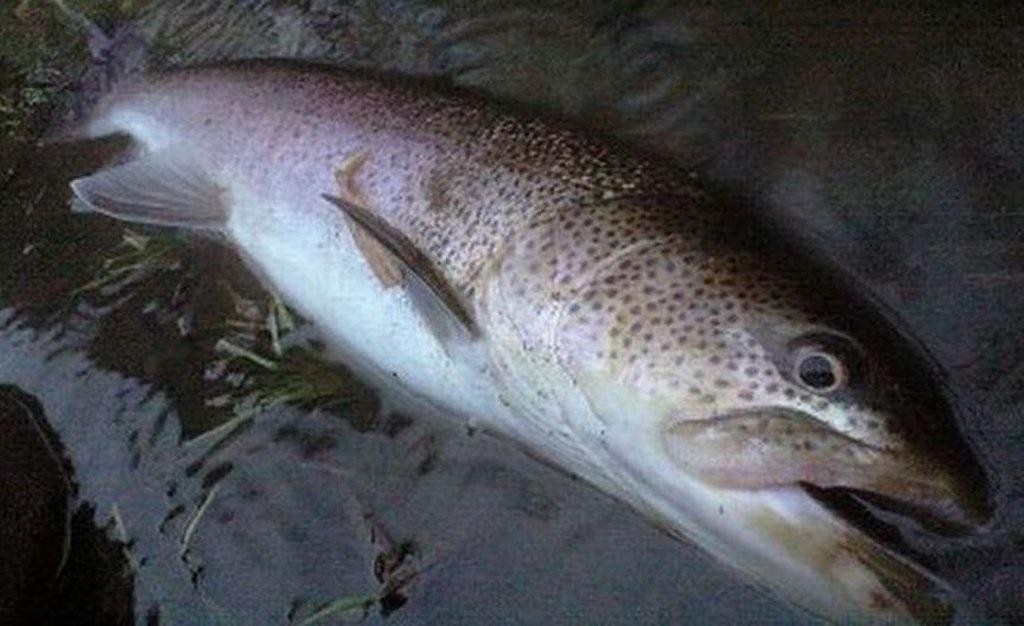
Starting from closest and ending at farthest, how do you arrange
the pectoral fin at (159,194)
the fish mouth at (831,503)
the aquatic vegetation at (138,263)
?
the fish mouth at (831,503), the pectoral fin at (159,194), the aquatic vegetation at (138,263)

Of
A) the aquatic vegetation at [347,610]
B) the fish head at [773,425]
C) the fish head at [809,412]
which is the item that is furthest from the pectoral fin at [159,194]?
the fish head at [809,412]

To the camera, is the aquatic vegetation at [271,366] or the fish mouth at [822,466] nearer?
the fish mouth at [822,466]

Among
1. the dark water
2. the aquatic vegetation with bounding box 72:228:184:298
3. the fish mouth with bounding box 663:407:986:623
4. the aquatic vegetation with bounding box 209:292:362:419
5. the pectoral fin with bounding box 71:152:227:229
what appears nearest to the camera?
the fish mouth with bounding box 663:407:986:623

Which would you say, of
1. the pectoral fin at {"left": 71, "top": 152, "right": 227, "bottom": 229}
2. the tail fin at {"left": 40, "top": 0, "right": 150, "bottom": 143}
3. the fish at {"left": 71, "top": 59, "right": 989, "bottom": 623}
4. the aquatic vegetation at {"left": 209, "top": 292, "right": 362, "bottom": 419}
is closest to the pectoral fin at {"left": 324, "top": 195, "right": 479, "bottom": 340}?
the fish at {"left": 71, "top": 59, "right": 989, "bottom": 623}

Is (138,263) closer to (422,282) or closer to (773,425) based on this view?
(422,282)

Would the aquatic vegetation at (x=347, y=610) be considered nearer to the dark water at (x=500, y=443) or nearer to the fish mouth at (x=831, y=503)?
the dark water at (x=500, y=443)

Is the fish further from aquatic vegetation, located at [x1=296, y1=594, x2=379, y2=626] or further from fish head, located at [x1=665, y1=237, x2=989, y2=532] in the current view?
aquatic vegetation, located at [x1=296, y1=594, x2=379, y2=626]
